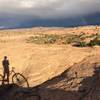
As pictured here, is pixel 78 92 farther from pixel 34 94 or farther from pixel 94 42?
pixel 94 42

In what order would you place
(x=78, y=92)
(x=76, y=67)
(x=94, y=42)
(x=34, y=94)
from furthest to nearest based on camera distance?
(x=94, y=42), (x=76, y=67), (x=34, y=94), (x=78, y=92)

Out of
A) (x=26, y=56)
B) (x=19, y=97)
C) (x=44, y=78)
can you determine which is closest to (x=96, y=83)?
(x=19, y=97)

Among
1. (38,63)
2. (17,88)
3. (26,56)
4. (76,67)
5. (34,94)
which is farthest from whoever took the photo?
(26,56)

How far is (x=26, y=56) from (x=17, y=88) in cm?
2062

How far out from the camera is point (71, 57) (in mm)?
37094

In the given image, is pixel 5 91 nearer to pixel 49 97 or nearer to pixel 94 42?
pixel 49 97

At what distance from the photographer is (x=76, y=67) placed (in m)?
23.6

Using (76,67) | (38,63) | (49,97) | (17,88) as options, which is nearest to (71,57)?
(38,63)

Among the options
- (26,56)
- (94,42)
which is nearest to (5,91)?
(26,56)

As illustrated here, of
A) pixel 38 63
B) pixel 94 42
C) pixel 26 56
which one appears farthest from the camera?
pixel 94 42

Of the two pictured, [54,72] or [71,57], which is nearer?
[54,72]

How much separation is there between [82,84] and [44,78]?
1104 cm

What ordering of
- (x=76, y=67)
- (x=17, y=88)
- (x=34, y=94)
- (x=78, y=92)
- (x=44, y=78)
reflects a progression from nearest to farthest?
(x=78, y=92) < (x=34, y=94) < (x=17, y=88) < (x=76, y=67) < (x=44, y=78)

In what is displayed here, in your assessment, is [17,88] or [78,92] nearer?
[78,92]
